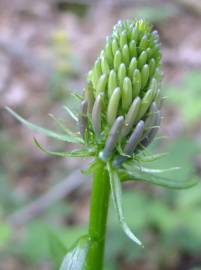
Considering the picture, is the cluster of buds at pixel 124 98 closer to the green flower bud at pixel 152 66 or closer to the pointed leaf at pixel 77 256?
the green flower bud at pixel 152 66

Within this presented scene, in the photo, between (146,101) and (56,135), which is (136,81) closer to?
(146,101)

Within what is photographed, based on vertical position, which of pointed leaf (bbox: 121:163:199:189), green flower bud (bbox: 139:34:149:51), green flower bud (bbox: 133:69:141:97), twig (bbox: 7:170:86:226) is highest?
green flower bud (bbox: 139:34:149:51)

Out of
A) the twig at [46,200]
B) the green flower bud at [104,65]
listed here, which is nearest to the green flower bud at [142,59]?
the green flower bud at [104,65]

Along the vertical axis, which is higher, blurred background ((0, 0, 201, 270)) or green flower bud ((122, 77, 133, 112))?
green flower bud ((122, 77, 133, 112))

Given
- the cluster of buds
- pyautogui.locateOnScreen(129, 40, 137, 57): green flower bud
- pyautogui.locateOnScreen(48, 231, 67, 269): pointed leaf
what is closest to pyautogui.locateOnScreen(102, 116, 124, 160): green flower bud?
the cluster of buds

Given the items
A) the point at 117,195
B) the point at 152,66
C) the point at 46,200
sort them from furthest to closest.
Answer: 1. the point at 46,200
2. the point at 152,66
3. the point at 117,195

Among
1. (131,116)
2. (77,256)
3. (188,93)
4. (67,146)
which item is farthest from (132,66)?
(67,146)

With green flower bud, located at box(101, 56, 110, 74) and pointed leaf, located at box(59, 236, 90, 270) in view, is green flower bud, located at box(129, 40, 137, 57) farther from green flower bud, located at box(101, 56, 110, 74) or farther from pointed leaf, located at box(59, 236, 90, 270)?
pointed leaf, located at box(59, 236, 90, 270)
